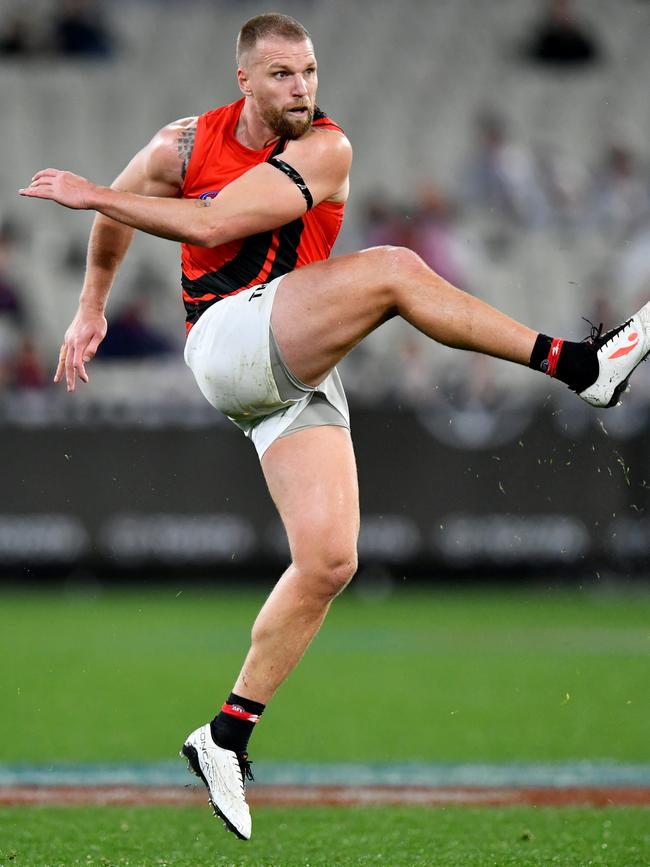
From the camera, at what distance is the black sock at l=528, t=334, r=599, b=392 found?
17.0ft

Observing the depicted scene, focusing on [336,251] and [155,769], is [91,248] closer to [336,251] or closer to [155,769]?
[155,769]

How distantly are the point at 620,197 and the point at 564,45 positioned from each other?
2726 millimetres

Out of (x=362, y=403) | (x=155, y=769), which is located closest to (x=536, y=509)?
(x=362, y=403)

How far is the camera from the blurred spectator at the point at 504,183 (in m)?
16.3

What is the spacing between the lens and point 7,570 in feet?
44.1

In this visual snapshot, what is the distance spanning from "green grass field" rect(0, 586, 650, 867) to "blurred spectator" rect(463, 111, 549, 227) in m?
4.73

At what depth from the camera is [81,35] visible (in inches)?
693

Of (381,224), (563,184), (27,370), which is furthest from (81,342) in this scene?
(563,184)

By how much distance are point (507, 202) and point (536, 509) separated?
4444 millimetres

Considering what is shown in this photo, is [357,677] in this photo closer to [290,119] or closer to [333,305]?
[333,305]

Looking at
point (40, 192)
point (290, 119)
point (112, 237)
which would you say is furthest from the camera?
point (112, 237)

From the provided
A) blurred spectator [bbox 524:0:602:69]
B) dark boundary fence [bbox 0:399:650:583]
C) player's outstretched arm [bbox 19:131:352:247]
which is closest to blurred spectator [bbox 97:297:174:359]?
dark boundary fence [bbox 0:399:650:583]

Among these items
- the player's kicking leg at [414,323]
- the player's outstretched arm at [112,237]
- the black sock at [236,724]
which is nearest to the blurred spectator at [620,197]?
the player's outstretched arm at [112,237]

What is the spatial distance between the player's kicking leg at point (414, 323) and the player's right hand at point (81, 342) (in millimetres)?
948
